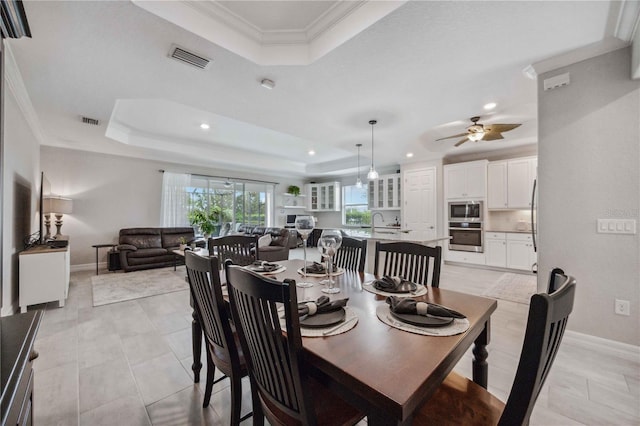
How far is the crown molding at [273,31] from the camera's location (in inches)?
80.2

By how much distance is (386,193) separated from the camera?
738cm

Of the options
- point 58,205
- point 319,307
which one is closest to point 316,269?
point 319,307

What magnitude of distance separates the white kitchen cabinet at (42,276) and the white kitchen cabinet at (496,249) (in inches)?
270

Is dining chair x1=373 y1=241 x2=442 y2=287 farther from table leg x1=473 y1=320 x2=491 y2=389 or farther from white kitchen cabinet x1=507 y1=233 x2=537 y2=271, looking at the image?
white kitchen cabinet x1=507 y1=233 x2=537 y2=271

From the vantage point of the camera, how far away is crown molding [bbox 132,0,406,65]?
80.2 inches

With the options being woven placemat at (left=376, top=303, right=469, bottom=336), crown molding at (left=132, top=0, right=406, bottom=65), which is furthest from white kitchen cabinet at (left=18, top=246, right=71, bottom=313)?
woven placemat at (left=376, top=303, right=469, bottom=336)

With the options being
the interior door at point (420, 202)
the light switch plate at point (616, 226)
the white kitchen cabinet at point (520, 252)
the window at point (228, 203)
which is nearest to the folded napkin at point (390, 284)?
the light switch plate at point (616, 226)

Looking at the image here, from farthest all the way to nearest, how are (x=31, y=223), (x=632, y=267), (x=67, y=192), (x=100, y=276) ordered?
(x=67, y=192), (x=100, y=276), (x=31, y=223), (x=632, y=267)

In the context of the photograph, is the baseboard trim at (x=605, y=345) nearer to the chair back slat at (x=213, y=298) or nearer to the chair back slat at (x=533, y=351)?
the chair back slat at (x=533, y=351)

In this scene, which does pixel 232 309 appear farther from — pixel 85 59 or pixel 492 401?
pixel 85 59

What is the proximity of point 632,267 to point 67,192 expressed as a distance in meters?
8.29

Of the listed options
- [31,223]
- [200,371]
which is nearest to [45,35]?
[200,371]

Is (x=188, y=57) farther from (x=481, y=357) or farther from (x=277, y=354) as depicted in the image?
(x=481, y=357)

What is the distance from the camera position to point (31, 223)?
4195mm
